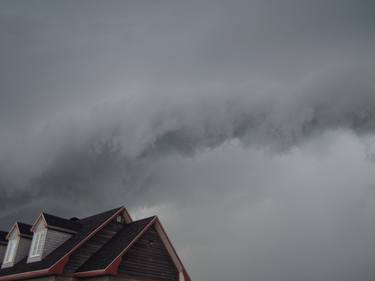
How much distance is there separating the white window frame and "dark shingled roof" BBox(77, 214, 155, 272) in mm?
4724

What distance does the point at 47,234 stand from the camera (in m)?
26.1

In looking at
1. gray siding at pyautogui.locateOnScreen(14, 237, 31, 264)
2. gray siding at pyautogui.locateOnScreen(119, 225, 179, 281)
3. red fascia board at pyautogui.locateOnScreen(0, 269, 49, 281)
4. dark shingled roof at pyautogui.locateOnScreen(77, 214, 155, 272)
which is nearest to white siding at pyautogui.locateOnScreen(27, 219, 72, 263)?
Answer: red fascia board at pyautogui.locateOnScreen(0, 269, 49, 281)

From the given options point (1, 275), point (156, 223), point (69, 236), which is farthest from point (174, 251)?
point (1, 275)

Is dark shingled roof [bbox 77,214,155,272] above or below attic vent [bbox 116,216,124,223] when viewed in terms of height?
below

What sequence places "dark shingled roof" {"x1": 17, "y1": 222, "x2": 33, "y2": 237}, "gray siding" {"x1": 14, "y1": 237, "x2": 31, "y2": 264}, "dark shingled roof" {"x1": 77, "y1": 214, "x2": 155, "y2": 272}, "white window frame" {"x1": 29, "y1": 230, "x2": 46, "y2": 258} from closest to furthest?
"dark shingled roof" {"x1": 77, "y1": 214, "x2": 155, "y2": 272}, "white window frame" {"x1": 29, "y1": 230, "x2": 46, "y2": 258}, "gray siding" {"x1": 14, "y1": 237, "x2": 31, "y2": 264}, "dark shingled roof" {"x1": 17, "y1": 222, "x2": 33, "y2": 237}

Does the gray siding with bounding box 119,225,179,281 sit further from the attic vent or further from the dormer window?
the dormer window

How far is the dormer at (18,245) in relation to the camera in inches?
1137

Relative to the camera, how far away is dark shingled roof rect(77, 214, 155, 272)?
22486 mm

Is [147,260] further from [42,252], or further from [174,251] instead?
[42,252]

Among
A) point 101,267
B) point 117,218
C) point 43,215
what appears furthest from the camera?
point 117,218

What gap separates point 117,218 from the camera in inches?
1130

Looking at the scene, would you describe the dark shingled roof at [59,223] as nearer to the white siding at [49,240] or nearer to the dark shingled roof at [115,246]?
the white siding at [49,240]

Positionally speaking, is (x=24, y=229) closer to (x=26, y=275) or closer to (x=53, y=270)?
(x=26, y=275)

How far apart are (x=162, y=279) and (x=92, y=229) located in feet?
21.8
